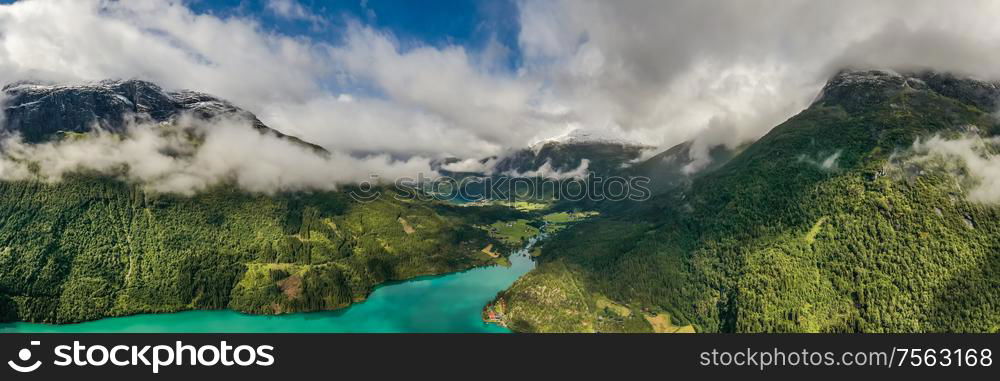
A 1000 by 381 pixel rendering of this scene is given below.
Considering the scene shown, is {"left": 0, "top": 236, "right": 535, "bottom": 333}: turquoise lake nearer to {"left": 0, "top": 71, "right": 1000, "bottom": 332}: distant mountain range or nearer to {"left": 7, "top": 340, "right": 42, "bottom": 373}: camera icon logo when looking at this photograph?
{"left": 0, "top": 71, "right": 1000, "bottom": 332}: distant mountain range

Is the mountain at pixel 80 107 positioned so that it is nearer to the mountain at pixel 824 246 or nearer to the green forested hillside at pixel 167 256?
the green forested hillside at pixel 167 256

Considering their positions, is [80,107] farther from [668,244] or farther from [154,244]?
[668,244]

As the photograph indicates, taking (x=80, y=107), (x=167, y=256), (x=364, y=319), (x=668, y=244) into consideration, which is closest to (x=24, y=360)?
(x=364, y=319)

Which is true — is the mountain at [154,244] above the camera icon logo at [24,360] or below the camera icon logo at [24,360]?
above

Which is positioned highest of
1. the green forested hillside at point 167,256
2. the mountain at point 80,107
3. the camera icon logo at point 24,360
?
the mountain at point 80,107

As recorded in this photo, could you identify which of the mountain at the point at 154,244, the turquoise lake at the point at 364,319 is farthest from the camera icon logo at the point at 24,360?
the mountain at the point at 154,244

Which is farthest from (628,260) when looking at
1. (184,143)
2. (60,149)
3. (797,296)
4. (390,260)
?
(60,149)
